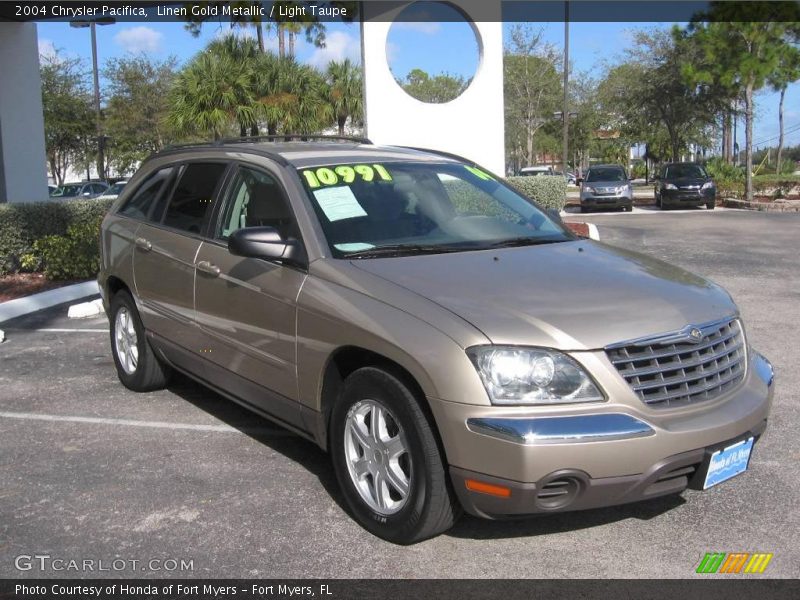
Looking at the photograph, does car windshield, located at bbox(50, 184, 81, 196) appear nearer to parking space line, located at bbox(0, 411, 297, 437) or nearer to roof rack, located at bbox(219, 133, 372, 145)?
parking space line, located at bbox(0, 411, 297, 437)

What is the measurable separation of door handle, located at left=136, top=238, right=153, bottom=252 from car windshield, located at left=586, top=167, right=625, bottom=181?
75.5 ft

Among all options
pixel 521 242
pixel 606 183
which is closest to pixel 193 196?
pixel 521 242

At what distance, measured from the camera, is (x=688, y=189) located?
25.8m

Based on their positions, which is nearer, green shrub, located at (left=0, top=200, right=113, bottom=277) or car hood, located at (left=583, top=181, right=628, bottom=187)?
green shrub, located at (left=0, top=200, right=113, bottom=277)

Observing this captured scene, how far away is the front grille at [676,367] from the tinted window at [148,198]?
356 cm

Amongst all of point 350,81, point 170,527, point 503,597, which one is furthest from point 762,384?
point 350,81

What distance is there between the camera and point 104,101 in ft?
150

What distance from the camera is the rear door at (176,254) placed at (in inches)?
202

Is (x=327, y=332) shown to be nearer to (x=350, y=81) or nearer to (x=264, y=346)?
(x=264, y=346)

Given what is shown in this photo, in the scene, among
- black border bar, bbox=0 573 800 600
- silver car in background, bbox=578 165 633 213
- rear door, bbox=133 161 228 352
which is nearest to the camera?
black border bar, bbox=0 573 800 600

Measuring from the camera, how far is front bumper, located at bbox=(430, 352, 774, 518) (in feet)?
Answer: 10.4

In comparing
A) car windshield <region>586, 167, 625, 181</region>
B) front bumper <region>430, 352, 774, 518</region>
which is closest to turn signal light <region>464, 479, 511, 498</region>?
front bumper <region>430, 352, 774, 518</region>

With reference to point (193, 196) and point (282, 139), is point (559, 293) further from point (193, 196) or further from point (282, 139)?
point (282, 139)

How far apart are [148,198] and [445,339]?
3469 mm
